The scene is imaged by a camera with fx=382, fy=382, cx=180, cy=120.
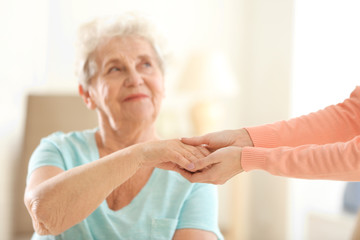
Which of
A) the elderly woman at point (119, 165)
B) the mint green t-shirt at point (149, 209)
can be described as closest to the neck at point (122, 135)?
the elderly woman at point (119, 165)

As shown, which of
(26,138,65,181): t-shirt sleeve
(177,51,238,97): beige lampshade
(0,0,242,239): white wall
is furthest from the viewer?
(177,51,238,97): beige lampshade

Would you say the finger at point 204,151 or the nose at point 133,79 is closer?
the finger at point 204,151

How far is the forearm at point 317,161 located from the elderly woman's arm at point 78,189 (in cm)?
34

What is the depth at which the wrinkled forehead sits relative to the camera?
1.39 m

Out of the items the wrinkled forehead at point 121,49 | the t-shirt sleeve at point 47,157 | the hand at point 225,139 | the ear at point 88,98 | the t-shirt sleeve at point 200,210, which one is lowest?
the t-shirt sleeve at point 200,210

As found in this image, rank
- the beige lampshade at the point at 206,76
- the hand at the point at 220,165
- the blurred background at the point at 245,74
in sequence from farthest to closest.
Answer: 1. the beige lampshade at the point at 206,76
2. the blurred background at the point at 245,74
3. the hand at the point at 220,165

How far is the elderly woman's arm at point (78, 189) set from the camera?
1.02 meters

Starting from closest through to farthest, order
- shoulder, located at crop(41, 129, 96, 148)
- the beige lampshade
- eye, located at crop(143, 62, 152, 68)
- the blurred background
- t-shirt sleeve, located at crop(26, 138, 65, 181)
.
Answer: t-shirt sleeve, located at crop(26, 138, 65, 181)
shoulder, located at crop(41, 129, 96, 148)
eye, located at crop(143, 62, 152, 68)
the blurred background
the beige lampshade

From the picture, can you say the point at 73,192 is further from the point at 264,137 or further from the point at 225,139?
the point at 264,137

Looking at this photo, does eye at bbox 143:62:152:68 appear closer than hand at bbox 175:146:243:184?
No

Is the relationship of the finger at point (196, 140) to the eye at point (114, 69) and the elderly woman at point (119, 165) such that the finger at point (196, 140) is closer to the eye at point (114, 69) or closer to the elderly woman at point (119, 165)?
the elderly woman at point (119, 165)

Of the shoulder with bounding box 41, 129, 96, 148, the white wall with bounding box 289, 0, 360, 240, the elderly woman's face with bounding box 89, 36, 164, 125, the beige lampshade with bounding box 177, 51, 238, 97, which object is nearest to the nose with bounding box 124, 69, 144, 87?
the elderly woman's face with bounding box 89, 36, 164, 125

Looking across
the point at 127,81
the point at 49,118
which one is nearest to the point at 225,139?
the point at 127,81

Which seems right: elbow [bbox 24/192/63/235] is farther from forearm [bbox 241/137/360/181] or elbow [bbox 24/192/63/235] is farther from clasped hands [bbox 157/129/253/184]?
forearm [bbox 241/137/360/181]
